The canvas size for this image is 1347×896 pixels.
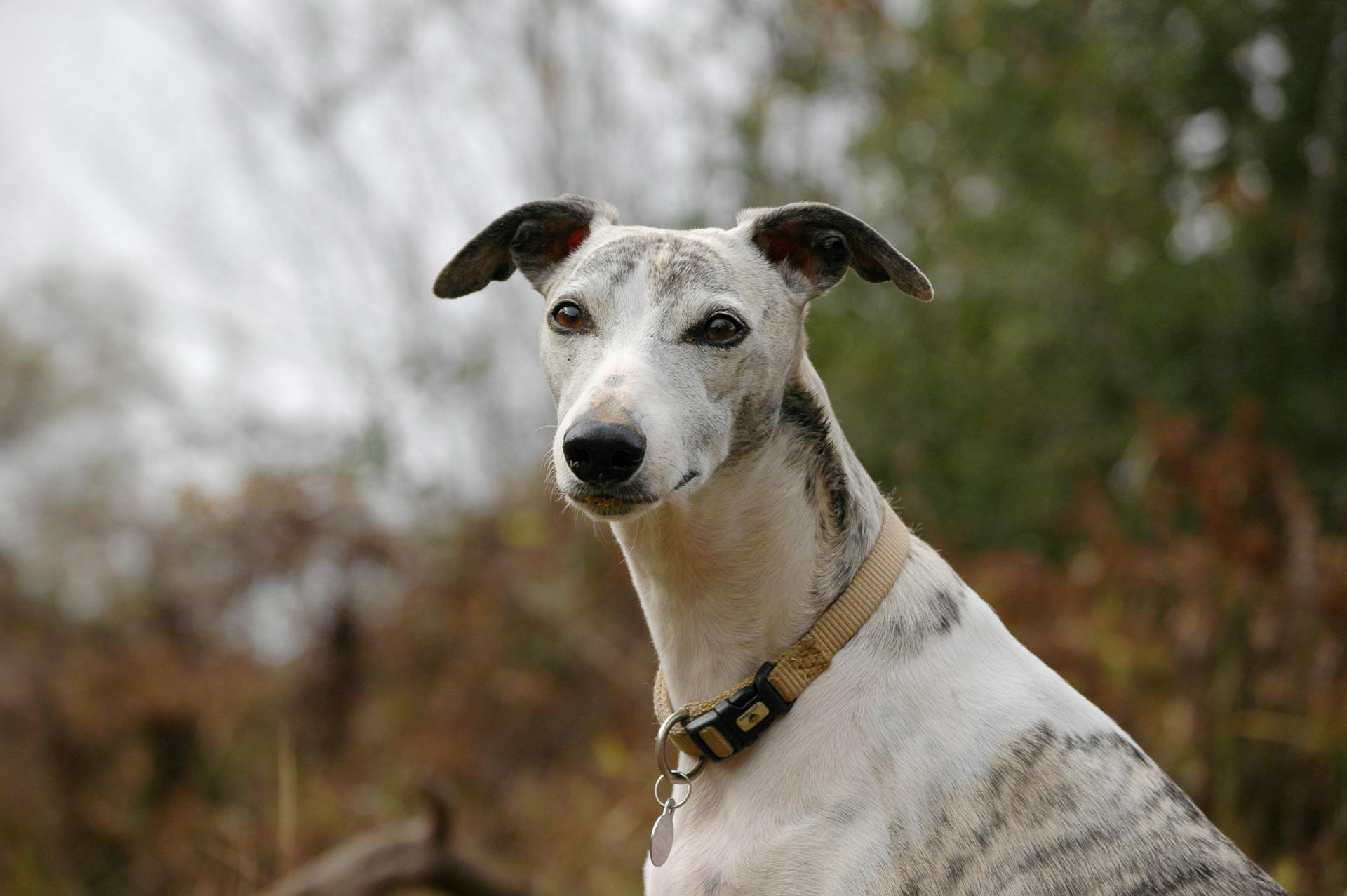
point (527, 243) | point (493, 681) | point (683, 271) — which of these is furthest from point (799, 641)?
point (493, 681)

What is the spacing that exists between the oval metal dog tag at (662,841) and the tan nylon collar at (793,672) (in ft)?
0.56

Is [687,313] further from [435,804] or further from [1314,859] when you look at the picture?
[1314,859]

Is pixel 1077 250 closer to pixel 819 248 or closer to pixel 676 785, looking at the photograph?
pixel 819 248

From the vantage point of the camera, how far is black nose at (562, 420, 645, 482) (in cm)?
244

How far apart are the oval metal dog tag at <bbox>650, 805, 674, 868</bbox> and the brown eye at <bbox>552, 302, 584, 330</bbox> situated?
4.01ft

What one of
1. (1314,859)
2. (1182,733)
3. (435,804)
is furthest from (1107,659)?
(435,804)

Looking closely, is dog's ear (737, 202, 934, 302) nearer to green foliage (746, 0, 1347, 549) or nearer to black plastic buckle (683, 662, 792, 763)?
black plastic buckle (683, 662, 792, 763)

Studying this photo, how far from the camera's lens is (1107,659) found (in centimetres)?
559

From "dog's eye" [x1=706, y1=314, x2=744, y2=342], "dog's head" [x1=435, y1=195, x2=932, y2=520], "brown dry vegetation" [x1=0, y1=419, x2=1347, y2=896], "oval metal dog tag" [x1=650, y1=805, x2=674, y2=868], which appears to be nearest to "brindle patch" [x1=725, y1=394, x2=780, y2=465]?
"dog's head" [x1=435, y1=195, x2=932, y2=520]

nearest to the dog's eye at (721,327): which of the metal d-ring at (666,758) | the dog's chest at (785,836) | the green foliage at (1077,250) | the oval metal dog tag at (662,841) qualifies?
the metal d-ring at (666,758)

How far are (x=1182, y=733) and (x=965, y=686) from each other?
3.00 metres

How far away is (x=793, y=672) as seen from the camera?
2.59m

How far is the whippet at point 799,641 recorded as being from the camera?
93.9 inches

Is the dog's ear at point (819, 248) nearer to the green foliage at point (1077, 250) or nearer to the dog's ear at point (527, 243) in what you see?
the dog's ear at point (527, 243)
